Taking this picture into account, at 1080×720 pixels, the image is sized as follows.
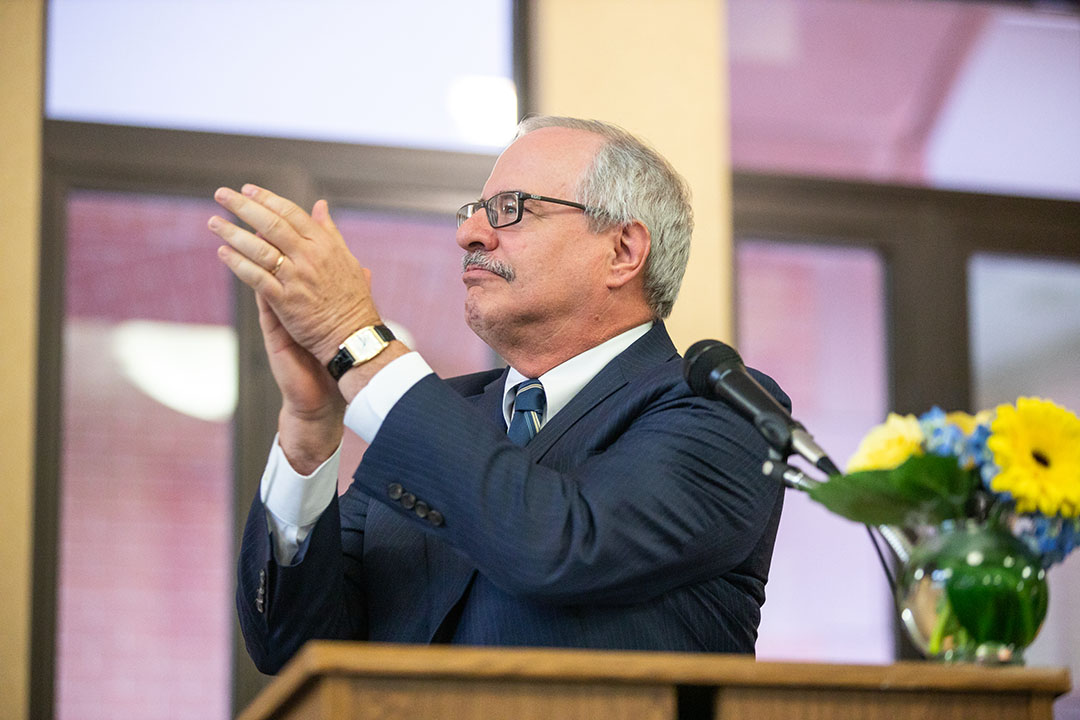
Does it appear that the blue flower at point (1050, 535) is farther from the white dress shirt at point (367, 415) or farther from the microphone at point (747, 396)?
the white dress shirt at point (367, 415)

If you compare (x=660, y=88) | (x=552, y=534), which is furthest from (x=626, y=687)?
(x=660, y=88)

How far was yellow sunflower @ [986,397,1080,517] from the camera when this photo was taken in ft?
4.22

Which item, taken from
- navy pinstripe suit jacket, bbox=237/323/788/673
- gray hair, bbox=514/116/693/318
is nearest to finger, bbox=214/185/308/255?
navy pinstripe suit jacket, bbox=237/323/788/673

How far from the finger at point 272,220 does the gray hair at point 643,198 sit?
64cm

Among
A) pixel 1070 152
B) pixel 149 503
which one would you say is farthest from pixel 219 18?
pixel 1070 152

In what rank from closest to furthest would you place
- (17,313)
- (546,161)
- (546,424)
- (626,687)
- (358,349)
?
1. (626,687)
2. (358,349)
3. (546,424)
4. (546,161)
5. (17,313)

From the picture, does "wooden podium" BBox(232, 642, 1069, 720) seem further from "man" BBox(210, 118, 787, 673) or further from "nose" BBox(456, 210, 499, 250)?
"nose" BBox(456, 210, 499, 250)

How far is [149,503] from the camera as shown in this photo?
3383mm

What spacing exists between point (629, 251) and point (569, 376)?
27 centimetres

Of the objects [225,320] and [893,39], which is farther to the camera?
[893,39]

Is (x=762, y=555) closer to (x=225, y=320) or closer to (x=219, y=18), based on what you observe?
(x=225, y=320)

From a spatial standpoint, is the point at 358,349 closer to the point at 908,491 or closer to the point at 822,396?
the point at 908,491

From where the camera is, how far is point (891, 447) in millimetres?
1365

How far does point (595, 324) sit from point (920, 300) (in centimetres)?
221
